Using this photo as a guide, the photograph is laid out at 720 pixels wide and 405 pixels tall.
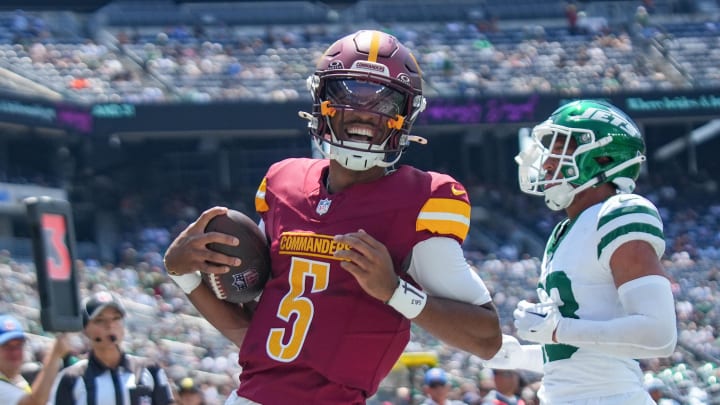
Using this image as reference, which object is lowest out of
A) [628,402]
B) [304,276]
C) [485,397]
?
[485,397]

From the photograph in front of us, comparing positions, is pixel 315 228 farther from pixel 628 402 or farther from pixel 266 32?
pixel 266 32

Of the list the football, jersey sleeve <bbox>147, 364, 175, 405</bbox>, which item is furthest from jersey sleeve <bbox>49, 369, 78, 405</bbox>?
the football

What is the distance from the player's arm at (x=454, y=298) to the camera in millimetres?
3203

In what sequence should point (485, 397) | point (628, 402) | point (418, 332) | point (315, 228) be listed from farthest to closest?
1. point (418, 332)
2. point (485, 397)
3. point (628, 402)
4. point (315, 228)

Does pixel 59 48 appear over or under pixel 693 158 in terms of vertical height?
over

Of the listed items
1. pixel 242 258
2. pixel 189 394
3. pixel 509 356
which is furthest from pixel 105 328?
pixel 242 258

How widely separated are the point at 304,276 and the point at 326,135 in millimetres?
386

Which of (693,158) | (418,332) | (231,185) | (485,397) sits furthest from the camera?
(693,158)

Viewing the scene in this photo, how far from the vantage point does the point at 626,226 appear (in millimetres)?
3773

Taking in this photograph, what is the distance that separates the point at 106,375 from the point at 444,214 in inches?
109

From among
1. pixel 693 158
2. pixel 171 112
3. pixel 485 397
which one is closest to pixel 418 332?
pixel 485 397

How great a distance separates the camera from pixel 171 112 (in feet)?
80.1

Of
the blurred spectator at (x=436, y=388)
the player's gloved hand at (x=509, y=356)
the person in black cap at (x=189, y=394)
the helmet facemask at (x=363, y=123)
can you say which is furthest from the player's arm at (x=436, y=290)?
the blurred spectator at (x=436, y=388)

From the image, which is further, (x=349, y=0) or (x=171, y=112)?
(x=349, y=0)
